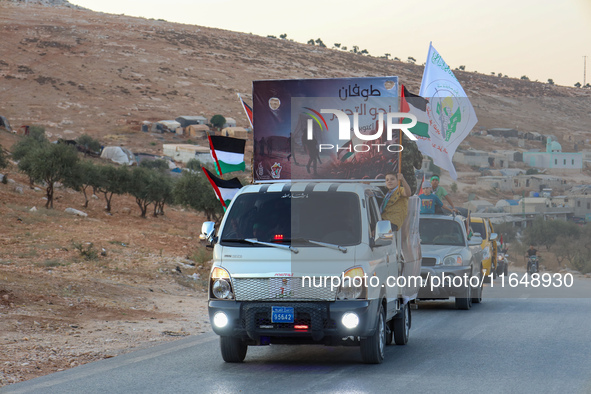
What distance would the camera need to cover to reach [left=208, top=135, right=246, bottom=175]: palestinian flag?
1314 centimetres

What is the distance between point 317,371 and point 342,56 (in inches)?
6351

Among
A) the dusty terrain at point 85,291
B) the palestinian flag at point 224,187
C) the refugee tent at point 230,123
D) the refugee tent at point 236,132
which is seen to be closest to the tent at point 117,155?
the refugee tent at point 236,132

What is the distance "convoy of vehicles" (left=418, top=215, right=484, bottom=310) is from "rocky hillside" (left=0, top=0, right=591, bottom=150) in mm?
78387

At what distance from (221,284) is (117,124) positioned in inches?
3723

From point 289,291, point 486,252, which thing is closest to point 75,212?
point 486,252

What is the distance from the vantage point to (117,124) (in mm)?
100688

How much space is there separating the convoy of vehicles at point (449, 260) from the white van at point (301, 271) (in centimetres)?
645

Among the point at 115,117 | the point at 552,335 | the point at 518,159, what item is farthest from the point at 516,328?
the point at 518,159

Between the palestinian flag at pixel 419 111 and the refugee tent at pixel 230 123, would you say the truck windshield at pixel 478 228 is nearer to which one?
the palestinian flag at pixel 419 111

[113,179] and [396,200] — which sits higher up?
[113,179]

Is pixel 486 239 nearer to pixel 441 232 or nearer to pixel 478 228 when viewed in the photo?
pixel 478 228

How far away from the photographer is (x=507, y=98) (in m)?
163

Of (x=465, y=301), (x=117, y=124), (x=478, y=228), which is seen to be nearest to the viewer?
(x=465, y=301)

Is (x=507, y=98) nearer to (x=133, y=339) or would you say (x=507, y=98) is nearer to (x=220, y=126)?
(x=220, y=126)
